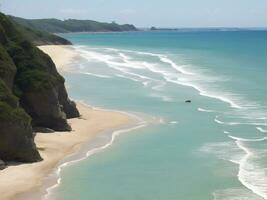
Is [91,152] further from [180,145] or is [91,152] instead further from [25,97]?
[25,97]

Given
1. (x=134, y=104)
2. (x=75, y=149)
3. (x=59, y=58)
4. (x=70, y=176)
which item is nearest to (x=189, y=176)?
(x=70, y=176)

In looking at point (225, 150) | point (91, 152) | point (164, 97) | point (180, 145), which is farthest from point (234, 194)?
point (164, 97)

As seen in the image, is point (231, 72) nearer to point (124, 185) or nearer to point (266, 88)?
point (266, 88)

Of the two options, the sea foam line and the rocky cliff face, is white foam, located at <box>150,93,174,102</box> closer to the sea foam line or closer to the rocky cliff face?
the sea foam line

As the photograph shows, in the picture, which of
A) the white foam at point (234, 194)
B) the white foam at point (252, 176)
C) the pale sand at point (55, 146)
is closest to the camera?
the white foam at point (234, 194)

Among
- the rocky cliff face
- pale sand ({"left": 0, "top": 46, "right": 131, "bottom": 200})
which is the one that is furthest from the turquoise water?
the rocky cliff face

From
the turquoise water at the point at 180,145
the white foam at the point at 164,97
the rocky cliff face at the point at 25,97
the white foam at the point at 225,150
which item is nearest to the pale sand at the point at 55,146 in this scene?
the rocky cliff face at the point at 25,97

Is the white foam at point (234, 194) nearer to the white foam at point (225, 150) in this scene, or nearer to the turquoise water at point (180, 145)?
the turquoise water at point (180, 145)
